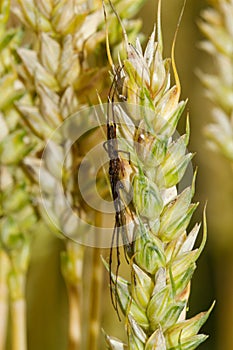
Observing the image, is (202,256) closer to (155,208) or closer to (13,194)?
(13,194)

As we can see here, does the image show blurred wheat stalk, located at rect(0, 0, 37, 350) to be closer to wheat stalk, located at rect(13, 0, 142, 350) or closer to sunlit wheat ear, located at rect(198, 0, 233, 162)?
wheat stalk, located at rect(13, 0, 142, 350)

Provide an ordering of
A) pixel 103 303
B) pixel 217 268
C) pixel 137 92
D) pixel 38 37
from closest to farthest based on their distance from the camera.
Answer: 1. pixel 137 92
2. pixel 38 37
3. pixel 103 303
4. pixel 217 268

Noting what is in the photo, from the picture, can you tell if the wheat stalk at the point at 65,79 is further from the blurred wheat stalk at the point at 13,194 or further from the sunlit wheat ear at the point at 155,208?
the sunlit wheat ear at the point at 155,208

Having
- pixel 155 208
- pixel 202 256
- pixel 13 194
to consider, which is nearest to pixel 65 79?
pixel 13 194

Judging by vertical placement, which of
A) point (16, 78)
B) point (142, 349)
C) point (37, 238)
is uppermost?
point (16, 78)

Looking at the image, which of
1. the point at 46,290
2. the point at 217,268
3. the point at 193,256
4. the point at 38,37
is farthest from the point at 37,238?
the point at 193,256

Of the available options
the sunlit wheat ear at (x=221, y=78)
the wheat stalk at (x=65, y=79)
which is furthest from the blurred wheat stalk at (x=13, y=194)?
the sunlit wheat ear at (x=221, y=78)

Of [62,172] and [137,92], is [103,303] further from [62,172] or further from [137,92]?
[137,92]
